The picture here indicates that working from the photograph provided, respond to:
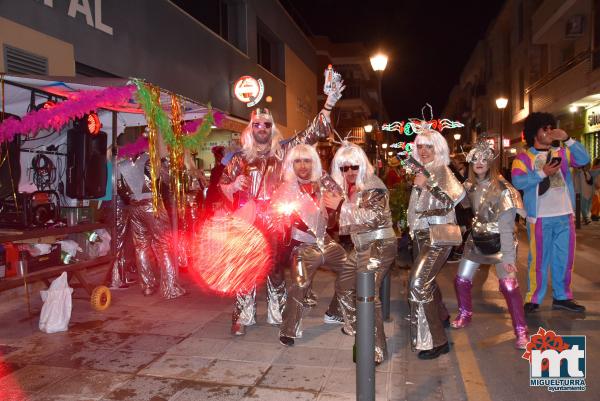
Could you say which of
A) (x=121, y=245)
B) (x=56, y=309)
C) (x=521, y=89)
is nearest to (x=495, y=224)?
(x=56, y=309)

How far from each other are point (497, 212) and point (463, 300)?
43.3 inches

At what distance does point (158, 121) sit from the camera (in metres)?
5.67

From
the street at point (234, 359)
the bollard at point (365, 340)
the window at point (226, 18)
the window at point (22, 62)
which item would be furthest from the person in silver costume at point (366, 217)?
the window at point (226, 18)

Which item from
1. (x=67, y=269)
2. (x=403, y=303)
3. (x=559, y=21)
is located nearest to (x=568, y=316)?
(x=403, y=303)

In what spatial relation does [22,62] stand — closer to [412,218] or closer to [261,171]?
[261,171]

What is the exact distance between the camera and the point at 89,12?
8.19 metres

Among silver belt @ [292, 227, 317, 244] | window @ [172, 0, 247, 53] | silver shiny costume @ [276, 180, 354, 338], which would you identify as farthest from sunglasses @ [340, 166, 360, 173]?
window @ [172, 0, 247, 53]

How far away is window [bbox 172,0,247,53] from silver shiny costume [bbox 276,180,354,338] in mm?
10471

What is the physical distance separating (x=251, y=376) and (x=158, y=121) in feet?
10.6

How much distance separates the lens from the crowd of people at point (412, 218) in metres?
4.00

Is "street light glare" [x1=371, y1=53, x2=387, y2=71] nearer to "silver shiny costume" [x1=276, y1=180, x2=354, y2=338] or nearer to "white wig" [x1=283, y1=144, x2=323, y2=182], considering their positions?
"white wig" [x1=283, y1=144, x2=323, y2=182]

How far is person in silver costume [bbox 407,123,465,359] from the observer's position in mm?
3959

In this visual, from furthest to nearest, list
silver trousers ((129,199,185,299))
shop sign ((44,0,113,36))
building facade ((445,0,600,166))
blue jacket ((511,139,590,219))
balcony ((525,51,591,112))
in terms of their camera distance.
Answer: building facade ((445,0,600,166)), balcony ((525,51,591,112)), shop sign ((44,0,113,36)), silver trousers ((129,199,185,299)), blue jacket ((511,139,590,219))

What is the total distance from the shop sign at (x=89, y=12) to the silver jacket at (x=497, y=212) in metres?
6.74
